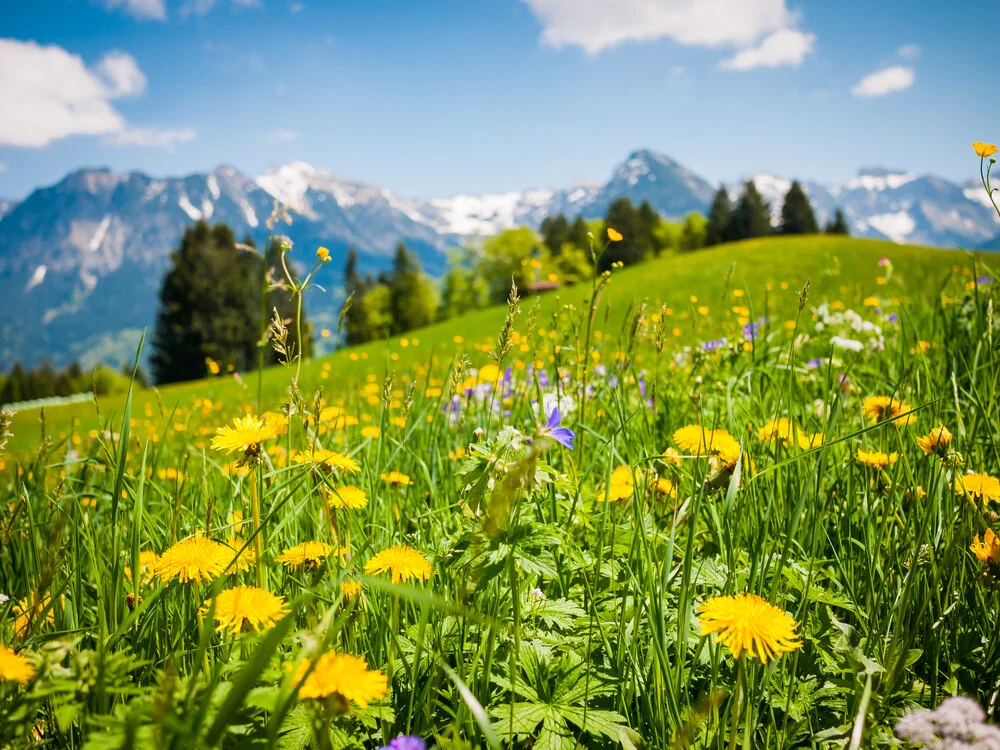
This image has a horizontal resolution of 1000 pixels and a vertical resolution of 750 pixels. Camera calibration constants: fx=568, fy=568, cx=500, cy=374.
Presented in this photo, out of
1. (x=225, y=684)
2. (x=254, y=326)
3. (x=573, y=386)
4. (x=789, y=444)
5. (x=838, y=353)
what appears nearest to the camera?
(x=225, y=684)

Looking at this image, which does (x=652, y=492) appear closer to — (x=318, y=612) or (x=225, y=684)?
(x=318, y=612)

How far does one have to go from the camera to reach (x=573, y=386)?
209 centimetres

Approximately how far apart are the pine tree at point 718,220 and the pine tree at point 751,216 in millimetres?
1679

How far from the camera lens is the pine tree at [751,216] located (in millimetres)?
54469

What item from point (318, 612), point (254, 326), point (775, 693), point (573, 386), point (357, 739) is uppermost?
point (254, 326)

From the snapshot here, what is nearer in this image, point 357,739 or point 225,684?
point 225,684

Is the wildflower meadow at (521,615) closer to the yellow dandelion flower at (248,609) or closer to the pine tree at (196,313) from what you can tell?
the yellow dandelion flower at (248,609)

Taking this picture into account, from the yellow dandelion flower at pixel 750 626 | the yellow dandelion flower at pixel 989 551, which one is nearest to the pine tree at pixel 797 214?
the yellow dandelion flower at pixel 989 551

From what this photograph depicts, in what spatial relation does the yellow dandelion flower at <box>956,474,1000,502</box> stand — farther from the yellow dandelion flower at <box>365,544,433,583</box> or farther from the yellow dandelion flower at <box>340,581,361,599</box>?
the yellow dandelion flower at <box>340,581,361,599</box>

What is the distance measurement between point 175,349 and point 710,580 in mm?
48159

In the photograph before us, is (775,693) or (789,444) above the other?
(789,444)

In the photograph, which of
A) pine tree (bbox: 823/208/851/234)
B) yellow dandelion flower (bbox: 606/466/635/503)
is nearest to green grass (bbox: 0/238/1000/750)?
yellow dandelion flower (bbox: 606/466/635/503)

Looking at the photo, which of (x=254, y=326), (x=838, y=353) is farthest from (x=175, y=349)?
(x=838, y=353)

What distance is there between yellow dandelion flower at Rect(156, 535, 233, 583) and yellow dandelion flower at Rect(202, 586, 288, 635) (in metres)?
0.09
